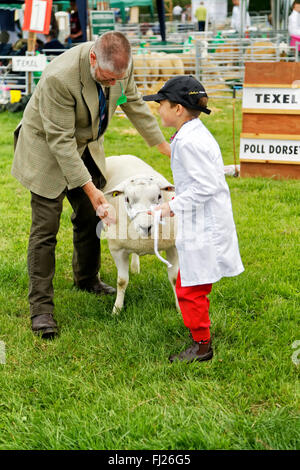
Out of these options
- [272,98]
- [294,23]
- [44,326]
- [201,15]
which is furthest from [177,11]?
[44,326]

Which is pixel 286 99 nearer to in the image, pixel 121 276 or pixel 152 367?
pixel 121 276

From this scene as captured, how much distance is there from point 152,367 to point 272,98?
14.5ft

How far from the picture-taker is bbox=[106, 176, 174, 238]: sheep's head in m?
3.01

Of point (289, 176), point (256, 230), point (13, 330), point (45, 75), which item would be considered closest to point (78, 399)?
point (13, 330)

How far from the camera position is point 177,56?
43.7ft

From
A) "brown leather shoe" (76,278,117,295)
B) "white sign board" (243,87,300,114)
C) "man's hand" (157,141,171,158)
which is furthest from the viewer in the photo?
"white sign board" (243,87,300,114)

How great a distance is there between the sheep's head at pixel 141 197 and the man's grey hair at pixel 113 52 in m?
0.69

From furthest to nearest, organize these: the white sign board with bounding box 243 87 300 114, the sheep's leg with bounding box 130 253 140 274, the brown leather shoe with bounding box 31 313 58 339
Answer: the white sign board with bounding box 243 87 300 114 → the sheep's leg with bounding box 130 253 140 274 → the brown leather shoe with bounding box 31 313 58 339

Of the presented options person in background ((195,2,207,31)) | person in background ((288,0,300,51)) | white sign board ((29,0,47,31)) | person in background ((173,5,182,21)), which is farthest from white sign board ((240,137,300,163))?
person in background ((173,5,182,21))

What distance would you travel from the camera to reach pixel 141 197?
3148mm

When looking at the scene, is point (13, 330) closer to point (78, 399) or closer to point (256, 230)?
point (78, 399)

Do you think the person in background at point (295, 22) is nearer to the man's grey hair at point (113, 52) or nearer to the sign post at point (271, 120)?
the sign post at point (271, 120)

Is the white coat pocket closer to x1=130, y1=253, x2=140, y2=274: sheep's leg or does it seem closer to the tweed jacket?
the tweed jacket

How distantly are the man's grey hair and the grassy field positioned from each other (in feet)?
4.89
